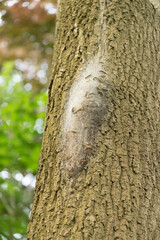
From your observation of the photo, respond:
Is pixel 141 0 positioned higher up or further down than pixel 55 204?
higher up

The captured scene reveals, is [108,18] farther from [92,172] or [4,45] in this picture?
[4,45]

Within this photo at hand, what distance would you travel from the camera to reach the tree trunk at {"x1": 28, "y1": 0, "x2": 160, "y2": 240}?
4.53 feet

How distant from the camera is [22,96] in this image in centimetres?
486

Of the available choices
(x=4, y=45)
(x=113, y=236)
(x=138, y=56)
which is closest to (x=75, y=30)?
(x=138, y=56)

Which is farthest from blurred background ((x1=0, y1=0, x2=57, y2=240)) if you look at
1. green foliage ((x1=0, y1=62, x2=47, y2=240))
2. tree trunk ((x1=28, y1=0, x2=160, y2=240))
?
tree trunk ((x1=28, y1=0, x2=160, y2=240))

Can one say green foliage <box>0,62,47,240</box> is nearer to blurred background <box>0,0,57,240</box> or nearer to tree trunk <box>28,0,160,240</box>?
blurred background <box>0,0,57,240</box>

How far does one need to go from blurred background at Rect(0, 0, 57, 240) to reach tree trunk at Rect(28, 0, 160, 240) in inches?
86.5

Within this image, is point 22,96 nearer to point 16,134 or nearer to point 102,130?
point 16,134

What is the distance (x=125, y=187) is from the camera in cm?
142

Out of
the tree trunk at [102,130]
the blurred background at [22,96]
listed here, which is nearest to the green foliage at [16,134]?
the blurred background at [22,96]

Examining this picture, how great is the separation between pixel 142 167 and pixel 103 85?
0.44 meters

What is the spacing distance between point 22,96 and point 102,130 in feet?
11.5

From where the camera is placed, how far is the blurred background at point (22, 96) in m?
4.18

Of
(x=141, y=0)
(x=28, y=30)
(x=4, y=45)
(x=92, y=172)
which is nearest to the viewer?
(x=92, y=172)
